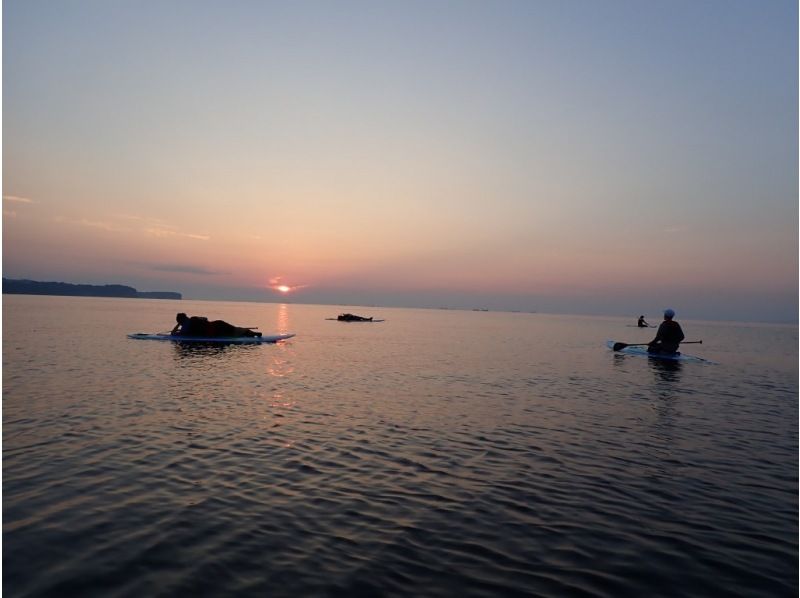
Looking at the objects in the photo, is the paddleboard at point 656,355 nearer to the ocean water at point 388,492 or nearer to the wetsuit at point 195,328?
the ocean water at point 388,492

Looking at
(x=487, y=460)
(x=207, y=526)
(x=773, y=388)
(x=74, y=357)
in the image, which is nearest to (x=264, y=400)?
(x=487, y=460)

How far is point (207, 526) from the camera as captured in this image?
9961 millimetres

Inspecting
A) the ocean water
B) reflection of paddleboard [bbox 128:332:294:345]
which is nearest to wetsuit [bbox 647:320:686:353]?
the ocean water

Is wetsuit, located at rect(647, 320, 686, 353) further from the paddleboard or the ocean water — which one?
the ocean water

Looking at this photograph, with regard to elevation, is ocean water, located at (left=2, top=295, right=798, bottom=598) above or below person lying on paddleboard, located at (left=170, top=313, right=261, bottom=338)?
below

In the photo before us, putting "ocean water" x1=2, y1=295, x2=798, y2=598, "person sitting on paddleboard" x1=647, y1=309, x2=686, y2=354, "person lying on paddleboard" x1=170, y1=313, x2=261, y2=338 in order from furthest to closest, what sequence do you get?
1. "person lying on paddleboard" x1=170, y1=313, x2=261, y2=338
2. "person sitting on paddleboard" x1=647, y1=309, x2=686, y2=354
3. "ocean water" x1=2, y1=295, x2=798, y2=598

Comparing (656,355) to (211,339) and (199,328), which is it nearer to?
(211,339)

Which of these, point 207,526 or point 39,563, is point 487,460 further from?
point 39,563

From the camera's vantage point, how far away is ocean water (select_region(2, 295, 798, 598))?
8.33 meters

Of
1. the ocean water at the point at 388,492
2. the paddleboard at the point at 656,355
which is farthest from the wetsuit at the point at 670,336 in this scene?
the ocean water at the point at 388,492

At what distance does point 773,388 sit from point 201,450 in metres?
35.1

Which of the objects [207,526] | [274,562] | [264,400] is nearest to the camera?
[274,562]

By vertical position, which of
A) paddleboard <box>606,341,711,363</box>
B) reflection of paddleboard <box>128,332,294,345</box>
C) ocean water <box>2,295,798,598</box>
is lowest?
ocean water <box>2,295,798,598</box>

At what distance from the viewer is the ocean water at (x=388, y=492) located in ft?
27.3
